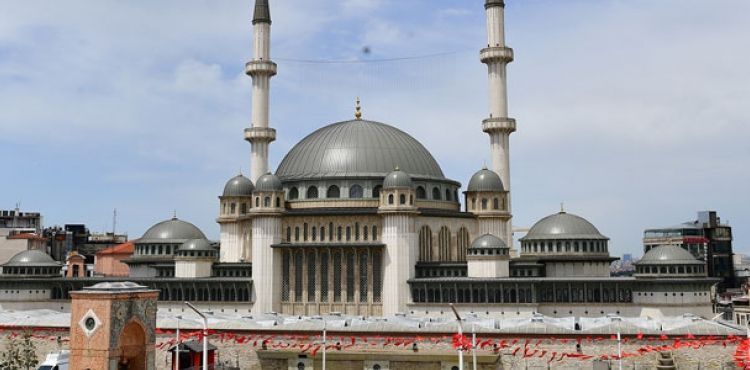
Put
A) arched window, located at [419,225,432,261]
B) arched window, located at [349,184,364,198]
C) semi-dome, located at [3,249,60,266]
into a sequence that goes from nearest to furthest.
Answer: arched window, located at [419,225,432,261] → arched window, located at [349,184,364,198] → semi-dome, located at [3,249,60,266]

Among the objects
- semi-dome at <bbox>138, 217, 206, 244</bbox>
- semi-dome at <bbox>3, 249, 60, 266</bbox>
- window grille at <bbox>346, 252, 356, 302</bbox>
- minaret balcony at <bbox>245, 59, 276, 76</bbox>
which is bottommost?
window grille at <bbox>346, 252, 356, 302</bbox>

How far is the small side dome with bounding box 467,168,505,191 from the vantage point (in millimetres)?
77312

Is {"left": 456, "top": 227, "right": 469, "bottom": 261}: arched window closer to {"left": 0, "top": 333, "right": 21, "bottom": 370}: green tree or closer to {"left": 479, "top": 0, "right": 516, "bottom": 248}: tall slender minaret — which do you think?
{"left": 479, "top": 0, "right": 516, "bottom": 248}: tall slender minaret

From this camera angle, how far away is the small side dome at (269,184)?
73250 mm

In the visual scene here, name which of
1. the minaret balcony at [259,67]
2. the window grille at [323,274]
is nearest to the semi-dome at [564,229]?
the window grille at [323,274]

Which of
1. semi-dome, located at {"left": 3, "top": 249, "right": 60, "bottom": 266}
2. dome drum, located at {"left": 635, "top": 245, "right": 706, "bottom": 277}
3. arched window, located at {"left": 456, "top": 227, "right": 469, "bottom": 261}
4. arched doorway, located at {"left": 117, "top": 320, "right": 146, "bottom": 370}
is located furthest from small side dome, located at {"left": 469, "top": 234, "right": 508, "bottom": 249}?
semi-dome, located at {"left": 3, "top": 249, "right": 60, "bottom": 266}

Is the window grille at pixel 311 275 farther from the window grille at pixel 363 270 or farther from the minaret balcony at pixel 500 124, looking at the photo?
the minaret balcony at pixel 500 124

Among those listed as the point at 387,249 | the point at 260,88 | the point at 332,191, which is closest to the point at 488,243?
the point at 387,249

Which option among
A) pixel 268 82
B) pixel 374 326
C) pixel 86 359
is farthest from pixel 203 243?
pixel 86 359

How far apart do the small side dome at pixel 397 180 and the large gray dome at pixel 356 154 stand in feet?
15.3

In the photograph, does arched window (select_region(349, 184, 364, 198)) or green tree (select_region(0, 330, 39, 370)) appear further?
arched window (select_region(349, 184, 364, 198))

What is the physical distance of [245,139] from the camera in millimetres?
84625

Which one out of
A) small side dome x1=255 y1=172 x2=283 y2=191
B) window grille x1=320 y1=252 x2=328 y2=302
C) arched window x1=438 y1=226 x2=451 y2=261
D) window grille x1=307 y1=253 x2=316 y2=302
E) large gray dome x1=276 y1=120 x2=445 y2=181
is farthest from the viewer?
large gray dome x1=276 y1=120 x2=445 y2=181

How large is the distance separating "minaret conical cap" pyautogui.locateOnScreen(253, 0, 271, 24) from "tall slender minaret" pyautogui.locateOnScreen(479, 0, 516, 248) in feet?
76.2
